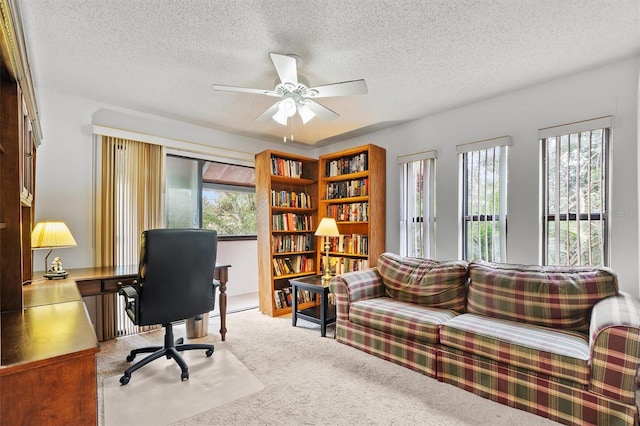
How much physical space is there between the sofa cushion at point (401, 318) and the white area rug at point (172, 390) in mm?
1062

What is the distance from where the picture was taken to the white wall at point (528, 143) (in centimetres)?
238

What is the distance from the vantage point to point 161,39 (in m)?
2.12

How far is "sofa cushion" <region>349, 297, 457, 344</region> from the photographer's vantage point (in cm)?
238

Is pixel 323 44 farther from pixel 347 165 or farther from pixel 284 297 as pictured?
pixel 284 297

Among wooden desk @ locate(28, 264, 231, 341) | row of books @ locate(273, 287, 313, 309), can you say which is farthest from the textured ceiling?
row of books @ locate(273, 287, 313, 309)

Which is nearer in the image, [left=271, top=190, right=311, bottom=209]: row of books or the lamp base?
the lamp base

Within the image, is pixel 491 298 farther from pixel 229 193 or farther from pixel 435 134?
pixel 229 193

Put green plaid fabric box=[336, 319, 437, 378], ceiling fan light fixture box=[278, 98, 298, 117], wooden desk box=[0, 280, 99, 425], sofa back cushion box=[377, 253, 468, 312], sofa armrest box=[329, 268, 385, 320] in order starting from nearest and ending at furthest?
wooden desk box=[0, 280, 99, 425], green plaid fabric box=[336, 319, 437, 378], ceiling fan light fixture box=[278, 98, 298, 117], sofa back cushion box=[377, 253, 468, 312], sofa armrest box=[329, 268, 385, 320]

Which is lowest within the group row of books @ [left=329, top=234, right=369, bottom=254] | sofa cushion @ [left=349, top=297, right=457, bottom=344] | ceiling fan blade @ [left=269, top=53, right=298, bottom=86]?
sofa cushion @ [left=349, top=297, right=457, bottom=344]

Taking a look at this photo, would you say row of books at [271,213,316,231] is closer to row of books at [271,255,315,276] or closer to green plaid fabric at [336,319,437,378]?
row of books at [271,255,315,276]

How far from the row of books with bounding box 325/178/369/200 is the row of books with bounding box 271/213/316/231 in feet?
1.55

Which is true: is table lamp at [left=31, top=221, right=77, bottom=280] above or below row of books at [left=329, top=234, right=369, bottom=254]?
above

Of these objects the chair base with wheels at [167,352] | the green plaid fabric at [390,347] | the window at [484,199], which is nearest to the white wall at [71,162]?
the chair base with wheels at [167,352]

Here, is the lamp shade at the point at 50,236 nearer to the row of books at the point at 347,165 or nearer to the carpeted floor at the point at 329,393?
the carpeted floor at the point at 329,393
